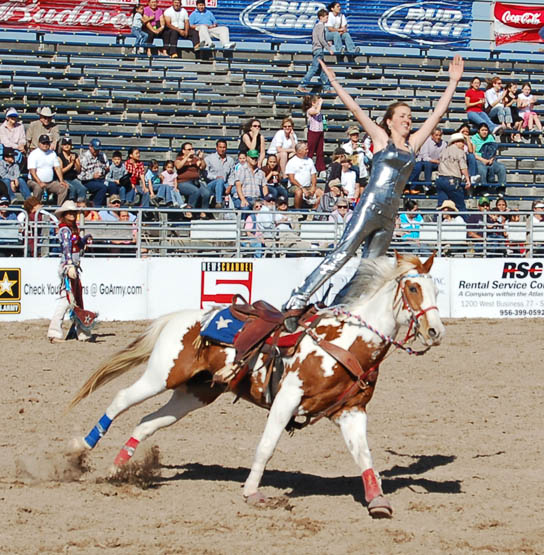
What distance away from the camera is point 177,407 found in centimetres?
Result: 707

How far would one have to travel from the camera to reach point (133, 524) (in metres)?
5.93

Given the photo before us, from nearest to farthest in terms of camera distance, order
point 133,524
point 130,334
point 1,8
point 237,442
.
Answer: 1. point 133,524
2. point 237,442
3. point 130,334
4. point 1,8

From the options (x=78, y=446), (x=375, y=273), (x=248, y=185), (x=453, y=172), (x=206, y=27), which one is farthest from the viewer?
(x=206, y=27)

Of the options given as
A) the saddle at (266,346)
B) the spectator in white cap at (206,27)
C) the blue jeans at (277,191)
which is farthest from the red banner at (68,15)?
the saddle at (266,346)

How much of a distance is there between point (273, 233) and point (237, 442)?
31.5 feet

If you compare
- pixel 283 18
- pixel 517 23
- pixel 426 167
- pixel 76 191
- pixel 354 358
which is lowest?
pixel 354 358

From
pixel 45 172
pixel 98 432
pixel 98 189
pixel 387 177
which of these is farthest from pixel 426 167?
pixel 98 432

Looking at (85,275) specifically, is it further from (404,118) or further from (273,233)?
(404,118)

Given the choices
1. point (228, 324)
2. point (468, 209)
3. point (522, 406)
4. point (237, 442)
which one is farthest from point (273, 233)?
point (228, 324)

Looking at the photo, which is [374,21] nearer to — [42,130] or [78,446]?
[42,130]

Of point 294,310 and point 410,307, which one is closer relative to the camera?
point 410,307

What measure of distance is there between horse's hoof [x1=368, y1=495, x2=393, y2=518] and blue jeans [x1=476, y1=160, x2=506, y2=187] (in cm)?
1632

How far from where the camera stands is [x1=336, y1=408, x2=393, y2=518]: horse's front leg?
241 inches

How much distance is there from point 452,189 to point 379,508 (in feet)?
47.8
